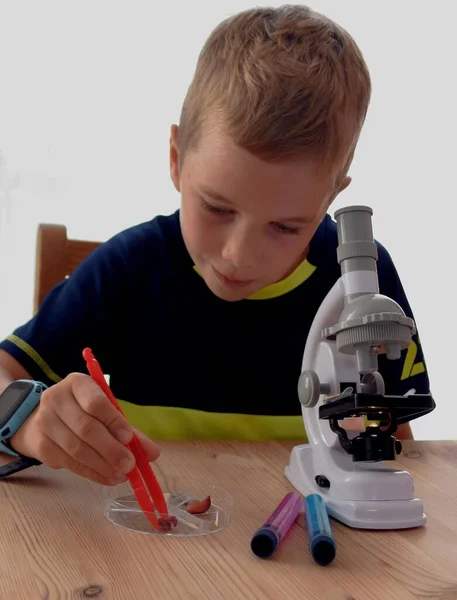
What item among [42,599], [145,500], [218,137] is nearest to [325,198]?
[218,137]

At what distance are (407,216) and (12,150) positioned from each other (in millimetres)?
1484

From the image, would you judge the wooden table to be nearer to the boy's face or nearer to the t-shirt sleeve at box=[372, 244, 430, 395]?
the boy's face

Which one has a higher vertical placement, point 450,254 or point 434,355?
point 450,254

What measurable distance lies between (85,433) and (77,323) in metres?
0.46

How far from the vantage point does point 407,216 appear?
2957 millimetres

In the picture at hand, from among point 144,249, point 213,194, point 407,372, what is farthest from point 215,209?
point 407,372

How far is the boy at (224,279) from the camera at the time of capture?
2.78 feet

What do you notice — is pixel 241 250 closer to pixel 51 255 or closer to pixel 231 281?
pixel 231 281

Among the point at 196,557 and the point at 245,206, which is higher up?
the point at 245,206

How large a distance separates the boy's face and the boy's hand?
0.25m

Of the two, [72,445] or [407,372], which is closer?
[72,445]

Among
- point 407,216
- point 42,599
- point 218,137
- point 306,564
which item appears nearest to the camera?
point 42,599

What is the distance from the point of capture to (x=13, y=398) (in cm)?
89

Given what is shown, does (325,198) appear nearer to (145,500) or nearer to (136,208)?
(145,500)
